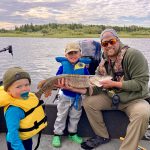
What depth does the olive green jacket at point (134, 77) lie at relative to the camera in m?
3.46

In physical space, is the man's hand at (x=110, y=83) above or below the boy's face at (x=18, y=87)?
below

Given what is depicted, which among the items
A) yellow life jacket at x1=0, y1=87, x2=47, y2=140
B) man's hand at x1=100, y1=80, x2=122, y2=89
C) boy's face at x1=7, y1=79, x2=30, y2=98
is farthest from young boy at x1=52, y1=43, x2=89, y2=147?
boy's face at x1=7, y1=79, x2=30, y2=98

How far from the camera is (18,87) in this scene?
2.38 metres

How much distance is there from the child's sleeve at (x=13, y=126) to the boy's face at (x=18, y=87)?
4.4 inches

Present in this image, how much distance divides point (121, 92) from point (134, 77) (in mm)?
242

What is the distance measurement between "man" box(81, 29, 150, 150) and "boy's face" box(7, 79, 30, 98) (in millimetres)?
1303

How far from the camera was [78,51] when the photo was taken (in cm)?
358

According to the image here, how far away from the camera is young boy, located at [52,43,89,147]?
11.9ft

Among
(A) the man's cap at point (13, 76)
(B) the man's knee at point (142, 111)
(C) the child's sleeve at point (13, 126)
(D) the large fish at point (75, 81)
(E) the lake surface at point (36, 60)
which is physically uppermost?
(A) the man's cap at point (13, 76)

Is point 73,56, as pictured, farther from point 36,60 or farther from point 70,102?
point 36,60

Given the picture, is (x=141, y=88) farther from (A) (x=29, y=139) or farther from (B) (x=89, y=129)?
(A) (x=29, y=139)

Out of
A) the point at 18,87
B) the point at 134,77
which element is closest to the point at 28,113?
the point at 18,87

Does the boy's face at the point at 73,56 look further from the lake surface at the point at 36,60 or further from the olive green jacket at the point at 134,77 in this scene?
the lake surface at the point at 36,60

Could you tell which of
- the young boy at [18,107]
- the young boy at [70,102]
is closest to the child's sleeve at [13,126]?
the young boy at [18,107]
